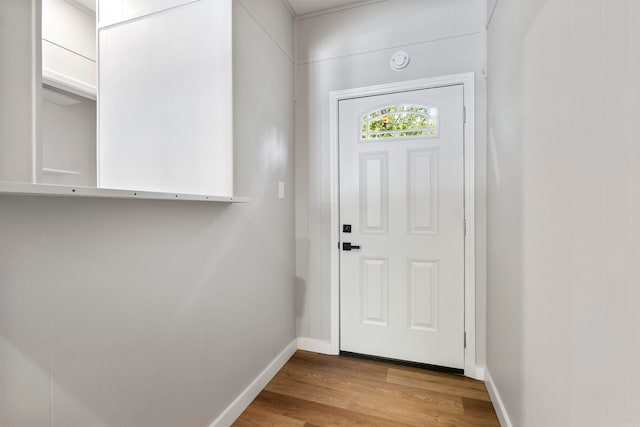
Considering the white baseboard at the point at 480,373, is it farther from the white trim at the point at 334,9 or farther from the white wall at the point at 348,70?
the white trim at the point at 334,9

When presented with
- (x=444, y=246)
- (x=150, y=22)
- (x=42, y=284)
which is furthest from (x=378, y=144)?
(x=42, y=284)

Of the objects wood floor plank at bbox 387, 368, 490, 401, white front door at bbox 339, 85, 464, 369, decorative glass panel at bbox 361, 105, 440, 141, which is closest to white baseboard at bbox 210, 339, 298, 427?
white front door at bbox 339, 85, 464, 369

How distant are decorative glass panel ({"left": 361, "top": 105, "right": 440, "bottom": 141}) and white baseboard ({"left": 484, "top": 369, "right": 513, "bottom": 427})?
1.68 m

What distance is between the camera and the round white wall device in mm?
2070

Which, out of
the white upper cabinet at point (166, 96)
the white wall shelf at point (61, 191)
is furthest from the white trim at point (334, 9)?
the white wall shelf at point (61, 191)

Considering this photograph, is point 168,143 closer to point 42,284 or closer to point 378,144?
point 42,284

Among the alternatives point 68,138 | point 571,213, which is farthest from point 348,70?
point 68,138

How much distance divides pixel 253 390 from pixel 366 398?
71cm

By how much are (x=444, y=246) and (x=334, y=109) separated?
1358mm

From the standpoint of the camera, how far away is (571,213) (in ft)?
2.82

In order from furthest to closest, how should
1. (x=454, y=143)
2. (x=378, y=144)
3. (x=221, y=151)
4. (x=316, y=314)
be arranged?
(x=316, y=314) < (x=378, y=144) < (x=454, y=143) < (x=221, y=151)

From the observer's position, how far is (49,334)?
0.80 meters

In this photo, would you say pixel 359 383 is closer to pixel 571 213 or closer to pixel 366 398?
pixel 366 398

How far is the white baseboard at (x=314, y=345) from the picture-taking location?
2.29m
